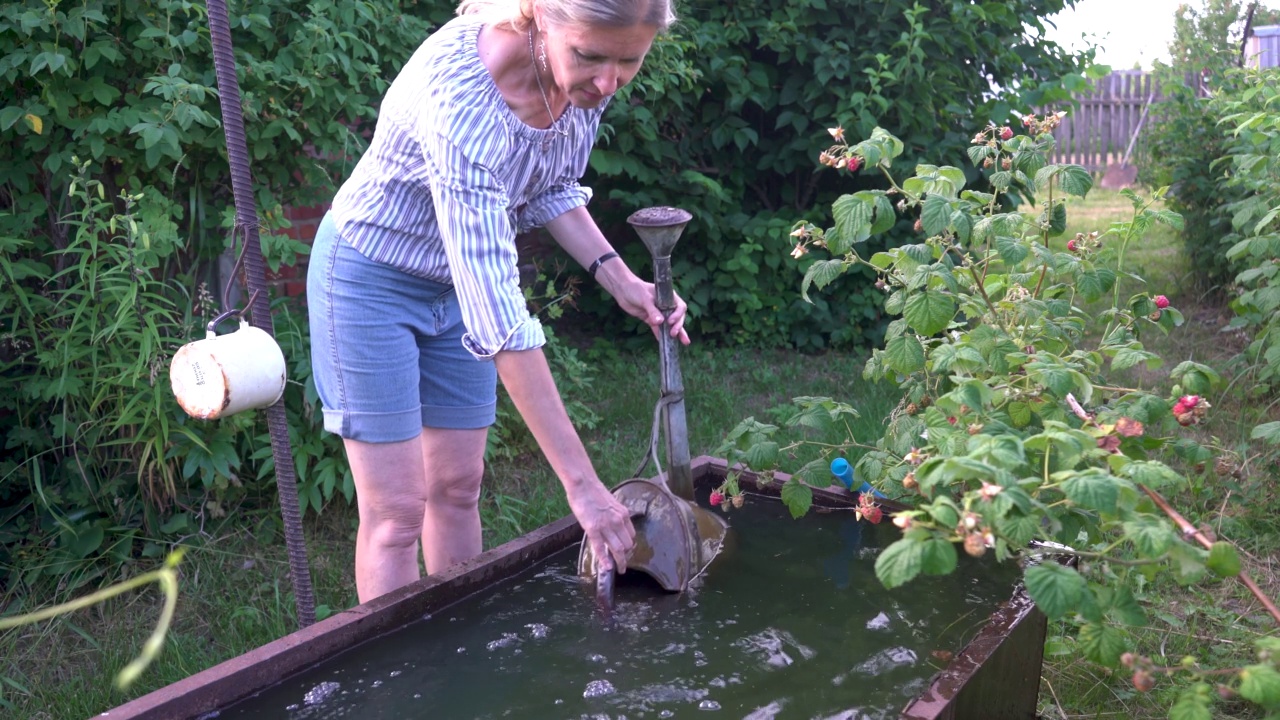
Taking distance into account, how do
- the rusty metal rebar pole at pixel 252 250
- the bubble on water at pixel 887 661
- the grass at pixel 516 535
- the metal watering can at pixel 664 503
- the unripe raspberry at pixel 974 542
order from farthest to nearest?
1. the grass at pixel 516 535
2. the metal watering can at pixel 664 503
3. the rusty metal rebar pole at pixel 252 250
4. the bubble on water at pixel 887 661
5. the unripe raspberry at pixel 974 542

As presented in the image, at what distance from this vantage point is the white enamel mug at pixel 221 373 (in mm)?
2240

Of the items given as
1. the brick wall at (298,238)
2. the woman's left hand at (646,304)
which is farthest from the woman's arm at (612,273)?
the brick wall at (298,238)

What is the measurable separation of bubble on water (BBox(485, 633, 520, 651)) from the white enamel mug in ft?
2.41

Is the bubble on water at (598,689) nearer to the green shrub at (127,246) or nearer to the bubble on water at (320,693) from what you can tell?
the bubble on water at (320,693)

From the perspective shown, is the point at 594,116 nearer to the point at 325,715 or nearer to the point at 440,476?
the point at 440,476

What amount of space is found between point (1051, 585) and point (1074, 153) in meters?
14.2

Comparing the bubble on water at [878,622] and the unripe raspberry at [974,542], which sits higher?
the unripe raspberry at [974,542]

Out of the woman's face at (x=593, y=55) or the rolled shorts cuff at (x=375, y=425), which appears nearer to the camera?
the woman's face at (x=593, y=55)

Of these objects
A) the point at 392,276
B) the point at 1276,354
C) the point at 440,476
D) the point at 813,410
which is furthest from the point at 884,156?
the point at 1276,354

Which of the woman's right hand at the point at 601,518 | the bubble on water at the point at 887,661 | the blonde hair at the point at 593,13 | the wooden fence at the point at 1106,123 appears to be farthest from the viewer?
the wooden fence at the point at 1106,123

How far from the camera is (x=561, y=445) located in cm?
203

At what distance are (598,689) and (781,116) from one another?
4.09 metres

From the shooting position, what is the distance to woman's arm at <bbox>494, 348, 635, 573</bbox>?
199cm

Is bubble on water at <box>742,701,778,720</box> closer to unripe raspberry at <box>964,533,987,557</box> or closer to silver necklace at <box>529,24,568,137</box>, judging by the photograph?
unripe raspberry at <box>964,533,987,557</box>
